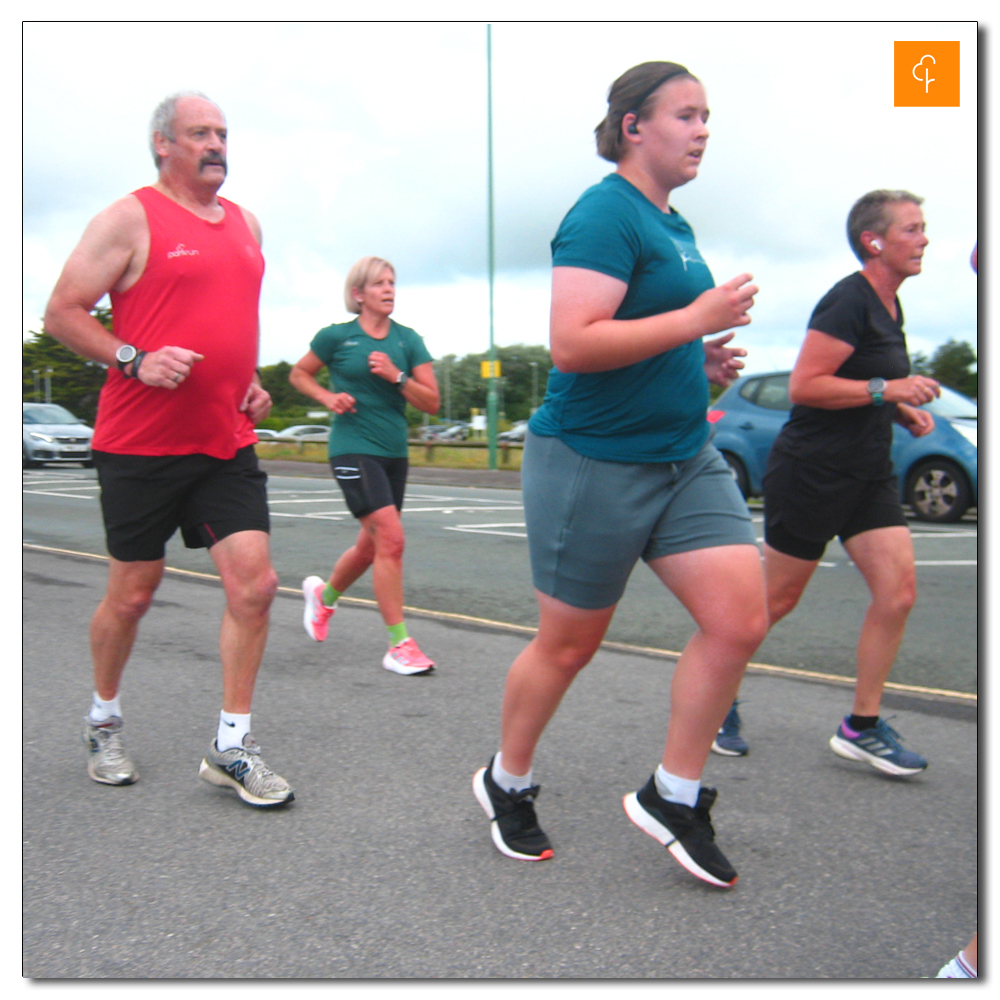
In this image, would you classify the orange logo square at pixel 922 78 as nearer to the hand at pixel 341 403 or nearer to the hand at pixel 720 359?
the hand at pixel 720 359

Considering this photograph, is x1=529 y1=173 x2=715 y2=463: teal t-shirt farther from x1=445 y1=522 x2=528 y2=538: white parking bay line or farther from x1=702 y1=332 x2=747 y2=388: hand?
x1=445 y1=522 x2=528 y2=538: white parking bay line

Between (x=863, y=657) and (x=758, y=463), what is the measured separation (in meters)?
9.67

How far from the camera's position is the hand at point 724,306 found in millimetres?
2373

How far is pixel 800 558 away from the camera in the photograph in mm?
3631

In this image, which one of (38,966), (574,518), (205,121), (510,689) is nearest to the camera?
(38,966)

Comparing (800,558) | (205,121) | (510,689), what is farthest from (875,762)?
(205,121)

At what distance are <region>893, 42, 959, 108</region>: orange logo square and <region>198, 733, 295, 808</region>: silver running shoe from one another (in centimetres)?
249

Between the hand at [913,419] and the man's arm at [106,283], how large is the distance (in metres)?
2.29

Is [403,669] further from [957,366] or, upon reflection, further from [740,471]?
[740,471]

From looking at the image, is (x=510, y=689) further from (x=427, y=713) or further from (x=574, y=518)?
(x=427, y=713)

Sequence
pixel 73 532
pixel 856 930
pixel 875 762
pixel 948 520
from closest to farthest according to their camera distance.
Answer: pixel 856 930 → pixel 875 762 → pixel 73 532 → pixel 948 520

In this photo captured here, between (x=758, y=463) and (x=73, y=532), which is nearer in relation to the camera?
(x=73, y=532)

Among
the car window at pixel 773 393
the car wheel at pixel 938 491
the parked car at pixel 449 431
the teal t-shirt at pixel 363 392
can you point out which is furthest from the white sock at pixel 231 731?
the parked car at pixel 449 431

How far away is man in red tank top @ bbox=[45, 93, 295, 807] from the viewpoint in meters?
3.02
